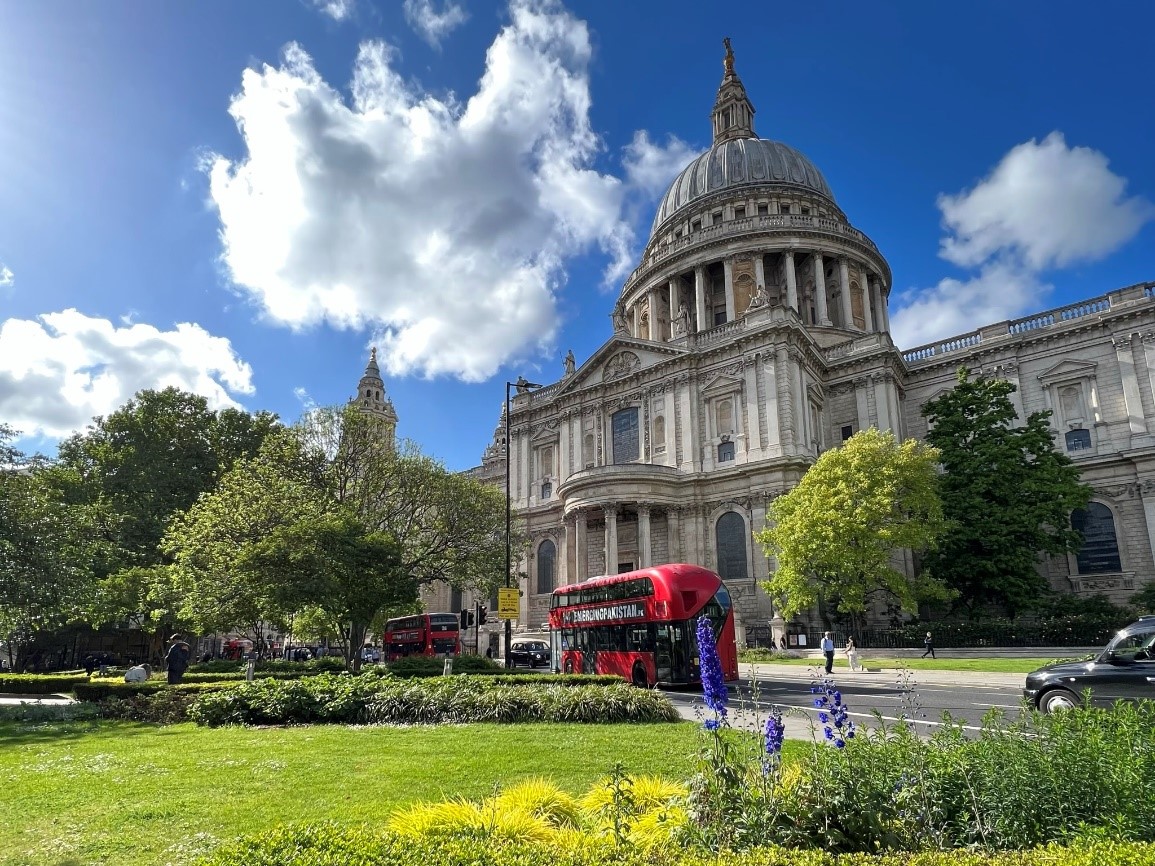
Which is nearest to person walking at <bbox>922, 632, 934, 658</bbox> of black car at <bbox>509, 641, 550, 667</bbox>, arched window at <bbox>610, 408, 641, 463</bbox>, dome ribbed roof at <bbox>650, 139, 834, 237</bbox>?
black car at <bbox>509, 641, 550, 667</bbox>

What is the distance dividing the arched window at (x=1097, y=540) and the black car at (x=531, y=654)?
1207 inches

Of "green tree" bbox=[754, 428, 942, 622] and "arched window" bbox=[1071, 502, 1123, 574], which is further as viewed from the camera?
"arched window" bbox=[1071, 502, 1123, 574]

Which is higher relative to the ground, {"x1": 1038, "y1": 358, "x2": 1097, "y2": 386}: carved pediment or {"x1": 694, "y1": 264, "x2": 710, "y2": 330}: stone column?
{"x1": 694, "y1": 264, "x2": 710, "y2": 330}: stone column

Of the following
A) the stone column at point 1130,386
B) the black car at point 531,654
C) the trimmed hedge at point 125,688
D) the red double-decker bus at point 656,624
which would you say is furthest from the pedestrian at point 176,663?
the stone column at point 1130,386

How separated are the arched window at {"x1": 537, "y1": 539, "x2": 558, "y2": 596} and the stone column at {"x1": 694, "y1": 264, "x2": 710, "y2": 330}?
21.6 metres

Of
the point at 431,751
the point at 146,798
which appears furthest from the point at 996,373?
the point at 146,798

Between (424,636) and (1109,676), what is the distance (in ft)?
112

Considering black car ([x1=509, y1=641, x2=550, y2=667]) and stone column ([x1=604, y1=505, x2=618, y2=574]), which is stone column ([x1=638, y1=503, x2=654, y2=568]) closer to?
stone column ([x1=604, y1=505, x2=618, y2=574])

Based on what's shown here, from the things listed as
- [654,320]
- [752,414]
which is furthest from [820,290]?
[752,414]

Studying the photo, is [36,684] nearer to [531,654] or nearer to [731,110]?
[531,654]

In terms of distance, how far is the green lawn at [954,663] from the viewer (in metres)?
25.9

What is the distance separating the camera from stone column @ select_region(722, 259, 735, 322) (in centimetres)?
5951

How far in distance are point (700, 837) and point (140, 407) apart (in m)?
47.9

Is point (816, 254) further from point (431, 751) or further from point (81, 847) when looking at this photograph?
point (81, 847)
